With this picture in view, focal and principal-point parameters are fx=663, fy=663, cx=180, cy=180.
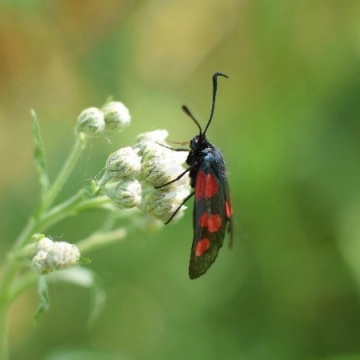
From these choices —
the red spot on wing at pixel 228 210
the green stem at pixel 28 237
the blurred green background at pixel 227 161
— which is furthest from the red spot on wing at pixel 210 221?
the blurred green background at pixel 227 161

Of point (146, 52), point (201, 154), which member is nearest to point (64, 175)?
point (201, 154)

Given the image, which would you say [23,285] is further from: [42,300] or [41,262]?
[41,262]

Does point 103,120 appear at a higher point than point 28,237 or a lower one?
higher

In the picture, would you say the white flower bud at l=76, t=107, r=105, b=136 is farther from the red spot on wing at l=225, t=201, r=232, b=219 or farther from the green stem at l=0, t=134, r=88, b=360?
the red spot on wing at l=225, t=201, r=232, b=219

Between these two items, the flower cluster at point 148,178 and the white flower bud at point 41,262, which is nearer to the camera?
the white flower bud at point 41,262

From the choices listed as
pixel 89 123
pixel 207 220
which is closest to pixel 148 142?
pixel 89 123

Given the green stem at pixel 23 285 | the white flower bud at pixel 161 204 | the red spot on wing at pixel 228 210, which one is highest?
the green stem at pixel 23 285

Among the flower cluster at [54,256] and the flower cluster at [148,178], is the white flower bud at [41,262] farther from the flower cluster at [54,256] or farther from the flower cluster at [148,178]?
the flower cluster at [148,178]
